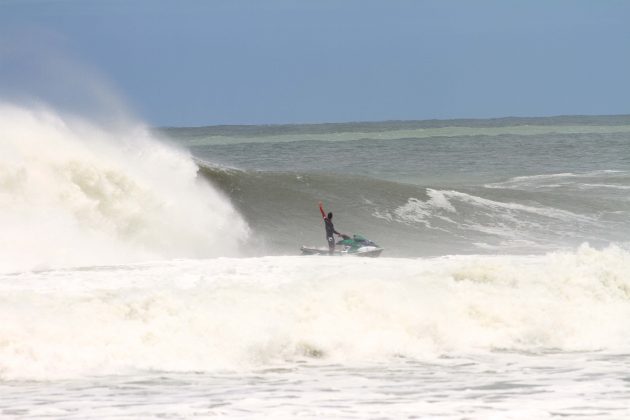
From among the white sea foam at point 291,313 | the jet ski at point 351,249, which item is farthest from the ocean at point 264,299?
the jet ski at point 351,249

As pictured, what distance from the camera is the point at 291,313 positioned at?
13.2 m

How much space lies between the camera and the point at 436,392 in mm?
9984

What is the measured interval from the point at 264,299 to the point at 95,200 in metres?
8.57

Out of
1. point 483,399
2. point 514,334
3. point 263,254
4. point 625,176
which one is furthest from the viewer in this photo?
point 625,176

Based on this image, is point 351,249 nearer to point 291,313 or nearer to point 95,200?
point 95,200

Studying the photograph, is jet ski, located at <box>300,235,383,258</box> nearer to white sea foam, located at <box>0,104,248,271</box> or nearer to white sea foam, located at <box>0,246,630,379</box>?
white sea foam, located at <box>0,246,630,379</box>

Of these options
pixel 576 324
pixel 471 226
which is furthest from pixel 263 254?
pixel 576 324

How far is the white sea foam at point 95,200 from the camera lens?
1883cm

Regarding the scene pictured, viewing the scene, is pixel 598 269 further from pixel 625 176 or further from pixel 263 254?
pixel 625 176

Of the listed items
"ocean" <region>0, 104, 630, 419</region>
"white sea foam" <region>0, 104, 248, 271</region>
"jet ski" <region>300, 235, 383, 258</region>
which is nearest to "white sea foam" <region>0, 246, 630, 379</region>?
"ocean" <region>0, 104, 630, 419</region>

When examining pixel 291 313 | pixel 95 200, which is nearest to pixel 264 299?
pixel 291 313

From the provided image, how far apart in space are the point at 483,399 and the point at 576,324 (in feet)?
15.6

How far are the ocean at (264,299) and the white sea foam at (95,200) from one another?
0.05 metres

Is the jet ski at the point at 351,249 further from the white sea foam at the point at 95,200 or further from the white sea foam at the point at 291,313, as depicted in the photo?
the white sea foam at the point at 95,200
